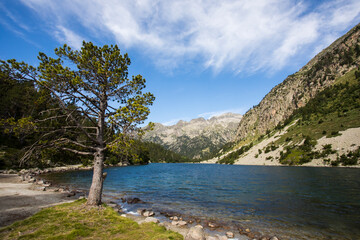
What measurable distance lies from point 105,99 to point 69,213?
1018 centimetres

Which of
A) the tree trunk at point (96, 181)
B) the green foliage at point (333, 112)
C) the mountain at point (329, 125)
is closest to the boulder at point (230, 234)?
the tree trunk at point (96, 181)

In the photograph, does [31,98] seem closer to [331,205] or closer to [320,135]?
[331,205]

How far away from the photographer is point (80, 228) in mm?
10562

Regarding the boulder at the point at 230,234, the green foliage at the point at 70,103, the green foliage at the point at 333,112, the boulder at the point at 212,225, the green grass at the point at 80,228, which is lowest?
the boulder at the point at 212,225

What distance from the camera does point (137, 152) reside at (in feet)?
44.4

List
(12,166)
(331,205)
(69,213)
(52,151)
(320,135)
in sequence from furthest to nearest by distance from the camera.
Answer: (320,135)
(12,166)
(331,205)
(52,151)
(69,213)

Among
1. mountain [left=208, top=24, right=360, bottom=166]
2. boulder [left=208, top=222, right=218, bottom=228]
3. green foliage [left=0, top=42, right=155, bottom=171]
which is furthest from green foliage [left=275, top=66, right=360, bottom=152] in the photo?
green foliage [left=0, top=42, right=155, bottom=171]

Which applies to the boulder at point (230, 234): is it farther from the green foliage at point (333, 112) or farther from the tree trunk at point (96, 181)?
the green foliage at point (333, 112)

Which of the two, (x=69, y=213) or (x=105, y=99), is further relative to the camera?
(x=105, y=99)

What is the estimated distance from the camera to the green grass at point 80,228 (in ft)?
31.3

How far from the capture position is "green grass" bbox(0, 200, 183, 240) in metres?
9.54

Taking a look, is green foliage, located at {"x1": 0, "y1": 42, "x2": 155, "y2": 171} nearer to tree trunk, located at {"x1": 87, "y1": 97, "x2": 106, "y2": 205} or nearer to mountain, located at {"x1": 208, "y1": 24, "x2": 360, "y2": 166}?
tree trunk, located at {"x1": 87, "y1": 97, "x2": 106, "y2": 205}

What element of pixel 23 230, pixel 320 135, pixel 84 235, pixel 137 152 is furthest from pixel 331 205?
pixel 320 135

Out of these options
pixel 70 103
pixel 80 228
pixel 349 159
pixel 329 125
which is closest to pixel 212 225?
pixel 80 228
